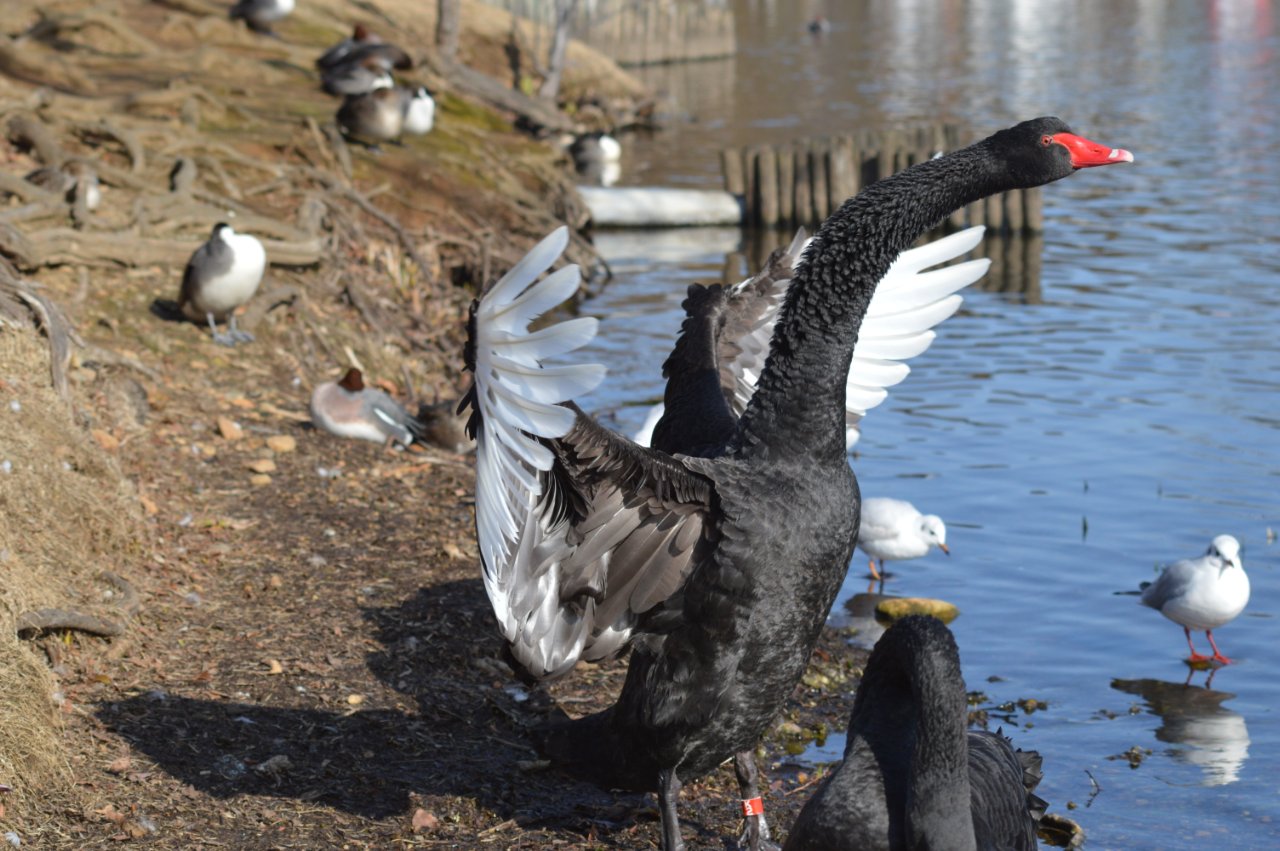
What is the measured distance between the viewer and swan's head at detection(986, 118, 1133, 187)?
15.9ft

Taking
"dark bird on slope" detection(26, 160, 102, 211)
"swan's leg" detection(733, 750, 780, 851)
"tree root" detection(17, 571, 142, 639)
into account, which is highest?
"dark bird on slope" detection(26, 160, 102, 211)

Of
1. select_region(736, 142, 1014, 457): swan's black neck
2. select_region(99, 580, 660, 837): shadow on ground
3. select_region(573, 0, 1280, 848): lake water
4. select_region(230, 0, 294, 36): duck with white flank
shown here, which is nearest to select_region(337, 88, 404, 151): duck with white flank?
select_region(573, 0, 1280, 848): lake water

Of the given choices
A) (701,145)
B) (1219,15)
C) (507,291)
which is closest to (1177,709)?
(507,291)

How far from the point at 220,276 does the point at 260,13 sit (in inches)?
460

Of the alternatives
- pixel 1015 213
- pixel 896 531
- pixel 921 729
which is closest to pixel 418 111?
pixel 1015 213

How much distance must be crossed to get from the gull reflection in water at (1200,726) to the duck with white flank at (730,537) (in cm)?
309

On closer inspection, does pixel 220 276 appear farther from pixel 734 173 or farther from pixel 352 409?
pixel 734 173

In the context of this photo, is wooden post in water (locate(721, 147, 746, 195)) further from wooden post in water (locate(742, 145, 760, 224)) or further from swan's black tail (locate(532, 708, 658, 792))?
swan's black tail (locate(532, 708, 658, 792))

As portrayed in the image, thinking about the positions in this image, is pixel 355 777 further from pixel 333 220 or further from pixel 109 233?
pixel 333 220

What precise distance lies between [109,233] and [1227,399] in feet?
32.1

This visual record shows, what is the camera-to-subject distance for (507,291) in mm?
3928

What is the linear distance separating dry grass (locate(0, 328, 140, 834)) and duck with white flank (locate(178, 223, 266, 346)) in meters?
2.09

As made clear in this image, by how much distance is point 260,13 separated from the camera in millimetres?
19922

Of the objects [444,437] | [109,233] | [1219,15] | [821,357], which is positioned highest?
[821,357]
